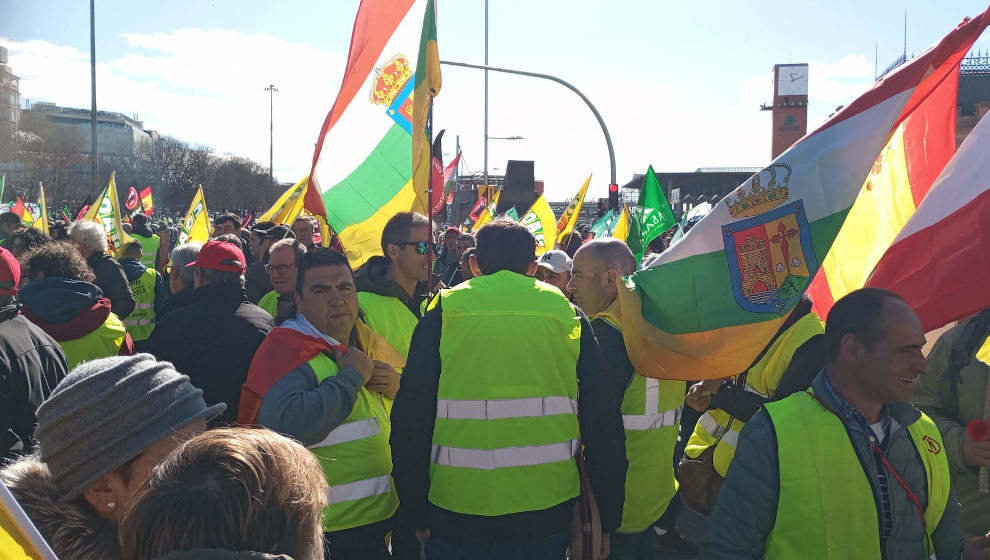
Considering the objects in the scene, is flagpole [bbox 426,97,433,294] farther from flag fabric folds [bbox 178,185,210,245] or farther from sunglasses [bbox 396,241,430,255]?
flag fabric folds [bbox 178,185,210,245]

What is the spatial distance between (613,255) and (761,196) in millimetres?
948

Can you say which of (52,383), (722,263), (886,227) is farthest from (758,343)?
(52,383)

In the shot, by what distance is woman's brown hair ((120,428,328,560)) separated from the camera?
46.8 inches

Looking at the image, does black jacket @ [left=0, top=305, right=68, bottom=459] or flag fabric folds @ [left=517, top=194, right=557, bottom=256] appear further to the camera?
flag fabric folds @ [left=517, top=194, right=557, bottom=256]

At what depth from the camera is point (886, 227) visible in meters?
3.55

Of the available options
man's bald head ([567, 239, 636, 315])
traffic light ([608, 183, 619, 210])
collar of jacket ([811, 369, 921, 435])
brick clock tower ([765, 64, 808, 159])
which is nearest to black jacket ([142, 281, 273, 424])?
man's bald head ([567, 239, 636, 315])

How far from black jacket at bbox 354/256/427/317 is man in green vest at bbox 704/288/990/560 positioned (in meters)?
2.20

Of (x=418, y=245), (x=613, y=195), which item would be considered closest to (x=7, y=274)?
(x=418, y=245)

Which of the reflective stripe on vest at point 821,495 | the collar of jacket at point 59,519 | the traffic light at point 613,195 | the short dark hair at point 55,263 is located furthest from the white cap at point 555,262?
the traffic light at point 613,195

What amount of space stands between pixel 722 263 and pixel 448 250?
Answer: 8.62 m

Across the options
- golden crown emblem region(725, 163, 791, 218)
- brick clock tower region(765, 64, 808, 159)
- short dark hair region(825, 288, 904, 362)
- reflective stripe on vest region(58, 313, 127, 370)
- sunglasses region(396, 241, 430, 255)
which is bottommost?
reflective stripe on vest region(58, 313, 127, 370)

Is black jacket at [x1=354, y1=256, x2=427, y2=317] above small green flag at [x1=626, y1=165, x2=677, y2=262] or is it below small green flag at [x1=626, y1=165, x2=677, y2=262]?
below

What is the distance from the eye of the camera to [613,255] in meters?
3.77

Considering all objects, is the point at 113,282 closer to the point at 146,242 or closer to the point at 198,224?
the point at 146,242
